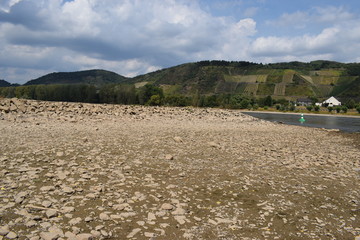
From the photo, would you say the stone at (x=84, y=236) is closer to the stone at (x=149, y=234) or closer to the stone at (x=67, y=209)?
the stone at (x=149, y=234)

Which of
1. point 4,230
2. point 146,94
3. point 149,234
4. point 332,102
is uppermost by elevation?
point 332,102

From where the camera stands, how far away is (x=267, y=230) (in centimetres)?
529

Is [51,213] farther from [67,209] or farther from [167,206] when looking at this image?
[167,206]

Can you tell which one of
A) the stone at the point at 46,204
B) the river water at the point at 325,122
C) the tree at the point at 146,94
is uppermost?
the tree at the point at 146,94

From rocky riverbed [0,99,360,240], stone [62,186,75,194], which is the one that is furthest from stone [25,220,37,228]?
stone [62,186,75,194]

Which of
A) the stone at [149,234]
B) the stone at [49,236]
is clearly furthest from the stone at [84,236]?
the stone at [149,234]

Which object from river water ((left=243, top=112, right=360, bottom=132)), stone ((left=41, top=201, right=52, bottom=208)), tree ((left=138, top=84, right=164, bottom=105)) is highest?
tree ((left=138, top=84, right=164, bottom=105))

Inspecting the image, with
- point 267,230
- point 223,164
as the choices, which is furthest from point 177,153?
point 267,230

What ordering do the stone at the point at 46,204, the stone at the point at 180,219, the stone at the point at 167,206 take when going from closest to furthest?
the stone at the point at 180,219
the stone at the point at 46,204
the stone at the point at 167,206

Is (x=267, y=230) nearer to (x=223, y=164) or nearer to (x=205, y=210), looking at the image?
(x=205, y=210)

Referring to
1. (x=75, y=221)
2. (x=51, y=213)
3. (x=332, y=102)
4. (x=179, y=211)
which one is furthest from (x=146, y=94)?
(x=332, y=102)

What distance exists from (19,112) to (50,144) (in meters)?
16.2

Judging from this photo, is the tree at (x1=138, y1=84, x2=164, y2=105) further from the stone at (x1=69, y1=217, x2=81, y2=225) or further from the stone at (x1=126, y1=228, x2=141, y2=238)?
the stone at (x1=126, y1=228, x2=141, y2=238)

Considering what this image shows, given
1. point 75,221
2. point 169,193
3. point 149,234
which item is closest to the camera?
point 149,234
